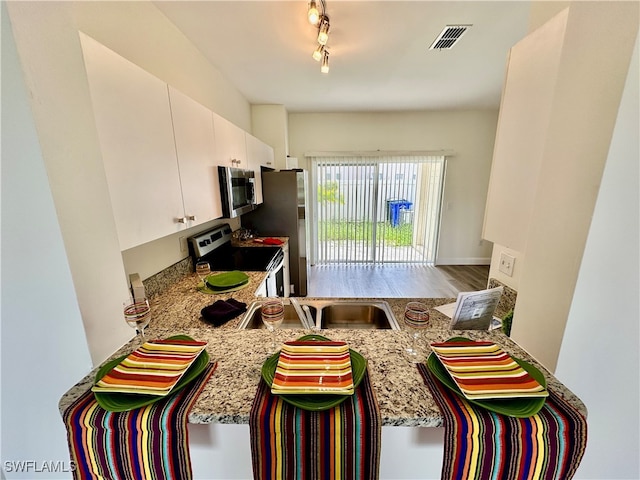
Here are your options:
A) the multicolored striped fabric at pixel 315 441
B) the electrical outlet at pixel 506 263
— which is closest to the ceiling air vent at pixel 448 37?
the electrical outlet at pixel 506 263

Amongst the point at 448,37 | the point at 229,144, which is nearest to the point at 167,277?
the point at 229,144

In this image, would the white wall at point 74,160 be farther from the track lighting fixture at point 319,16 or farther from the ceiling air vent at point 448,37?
the ceiling air vent at point 448,37

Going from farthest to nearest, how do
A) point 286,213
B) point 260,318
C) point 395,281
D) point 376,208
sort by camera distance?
1. point 376,208
2. point 395,281
3. point 286,213
4. point 260,318

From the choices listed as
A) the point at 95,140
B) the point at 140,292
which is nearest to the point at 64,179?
the point at 95,140

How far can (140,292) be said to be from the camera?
49.0 inches

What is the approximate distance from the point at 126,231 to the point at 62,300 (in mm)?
338

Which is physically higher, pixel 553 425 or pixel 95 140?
pixel 95 140

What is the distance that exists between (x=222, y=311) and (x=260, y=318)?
0.23 m

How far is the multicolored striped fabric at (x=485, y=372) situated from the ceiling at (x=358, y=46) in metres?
2.07

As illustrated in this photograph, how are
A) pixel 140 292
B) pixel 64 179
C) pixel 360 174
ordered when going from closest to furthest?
pixel 64 179 → pixel 140 292 → pixel 360 174

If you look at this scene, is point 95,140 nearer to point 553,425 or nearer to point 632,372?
point 553,425

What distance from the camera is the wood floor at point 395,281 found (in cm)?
367

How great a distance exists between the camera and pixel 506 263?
1258mm

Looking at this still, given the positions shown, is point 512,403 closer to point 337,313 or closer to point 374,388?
point 374,388
